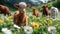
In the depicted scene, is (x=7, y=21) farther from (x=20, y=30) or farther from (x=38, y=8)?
(x=38, y=8)

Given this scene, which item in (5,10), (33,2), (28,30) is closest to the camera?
(28,30)

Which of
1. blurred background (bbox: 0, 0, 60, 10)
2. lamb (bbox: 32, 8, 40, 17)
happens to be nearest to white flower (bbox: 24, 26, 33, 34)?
lamb (bbox: 32, 8, 40, 17)

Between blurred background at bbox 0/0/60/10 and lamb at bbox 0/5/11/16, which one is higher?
blurred background at bbox 0/0/60/10

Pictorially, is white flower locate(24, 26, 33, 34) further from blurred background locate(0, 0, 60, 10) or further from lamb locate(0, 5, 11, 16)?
blurred background locate(0, 0, 60, 10)

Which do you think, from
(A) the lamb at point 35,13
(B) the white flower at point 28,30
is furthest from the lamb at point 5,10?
(B) the white flower at point 28,30

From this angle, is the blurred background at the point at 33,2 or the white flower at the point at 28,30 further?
the blurred background at the point at 33,2

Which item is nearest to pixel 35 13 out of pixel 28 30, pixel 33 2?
pixel 33 2

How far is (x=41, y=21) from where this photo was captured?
211cm

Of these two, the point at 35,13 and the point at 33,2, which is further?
the point at 33,2

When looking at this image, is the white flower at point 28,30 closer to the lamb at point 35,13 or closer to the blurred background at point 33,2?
the lamb at point 35,13

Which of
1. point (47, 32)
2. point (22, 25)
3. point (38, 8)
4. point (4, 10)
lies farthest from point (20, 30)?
point (38, 8)

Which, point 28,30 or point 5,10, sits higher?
point 5,10

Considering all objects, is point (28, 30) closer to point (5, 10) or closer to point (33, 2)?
point (5, 10)

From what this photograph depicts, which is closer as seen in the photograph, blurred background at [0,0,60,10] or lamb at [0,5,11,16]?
lamb at [0,5,11,16]
